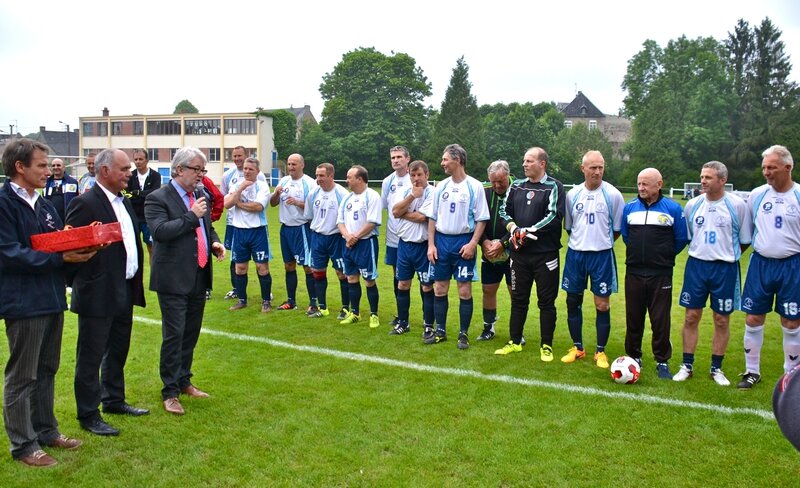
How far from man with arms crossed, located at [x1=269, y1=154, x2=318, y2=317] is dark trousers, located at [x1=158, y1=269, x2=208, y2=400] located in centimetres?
358

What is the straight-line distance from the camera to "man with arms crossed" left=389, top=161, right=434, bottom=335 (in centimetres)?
794

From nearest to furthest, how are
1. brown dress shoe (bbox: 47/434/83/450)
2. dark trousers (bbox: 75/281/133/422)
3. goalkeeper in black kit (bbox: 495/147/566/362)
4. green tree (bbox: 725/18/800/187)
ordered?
1. brown dress shoe (bbox: 47/434/83/450)
2. dark trousers (bbox: 75/281/133/422)
3. goalkeeper in black kit (bbox: 495/147/566/362)
4. green tree (bbox: 725/18/800/187)

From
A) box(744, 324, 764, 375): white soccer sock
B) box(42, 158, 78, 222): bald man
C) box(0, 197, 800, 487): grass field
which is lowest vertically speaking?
box(0, 197, 800, 487): grass field

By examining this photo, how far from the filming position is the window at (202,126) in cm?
6975

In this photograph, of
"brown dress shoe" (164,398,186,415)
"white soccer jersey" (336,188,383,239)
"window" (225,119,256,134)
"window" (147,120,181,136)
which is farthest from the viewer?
"window" (147,120,181,136)

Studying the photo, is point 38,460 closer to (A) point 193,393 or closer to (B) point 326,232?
(A) point 193,393

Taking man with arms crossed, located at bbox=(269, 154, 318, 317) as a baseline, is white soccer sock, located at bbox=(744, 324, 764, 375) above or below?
below

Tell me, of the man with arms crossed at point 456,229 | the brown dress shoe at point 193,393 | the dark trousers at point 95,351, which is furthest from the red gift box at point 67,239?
the man with arms crossed at point 456,229

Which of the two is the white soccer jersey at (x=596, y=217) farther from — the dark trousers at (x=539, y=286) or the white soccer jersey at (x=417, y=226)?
the white soccer jersey at (x=417, y=226)

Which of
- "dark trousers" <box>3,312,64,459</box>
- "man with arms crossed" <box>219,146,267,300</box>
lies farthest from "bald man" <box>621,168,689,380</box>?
"man with arms crossed" <box>219,146,267,300</box>

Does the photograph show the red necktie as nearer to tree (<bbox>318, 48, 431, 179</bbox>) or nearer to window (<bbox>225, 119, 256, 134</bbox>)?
tree (<bbox>318, 48, 431, 179</bbox>)

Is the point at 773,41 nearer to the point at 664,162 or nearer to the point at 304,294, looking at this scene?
the point at 664,162

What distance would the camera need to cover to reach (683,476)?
4.27 meters

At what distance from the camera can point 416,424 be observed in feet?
16.9
